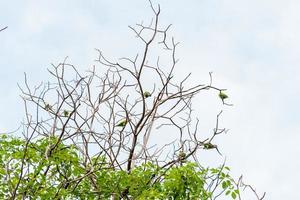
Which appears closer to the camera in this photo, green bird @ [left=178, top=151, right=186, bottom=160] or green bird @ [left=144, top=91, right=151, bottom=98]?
green bird @ [left=178, top=151, right=186, bottom=160]

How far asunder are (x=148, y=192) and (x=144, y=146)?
158 centimetres

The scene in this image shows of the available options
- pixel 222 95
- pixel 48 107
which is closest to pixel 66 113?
pixel 48 107

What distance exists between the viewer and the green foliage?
6344 mm

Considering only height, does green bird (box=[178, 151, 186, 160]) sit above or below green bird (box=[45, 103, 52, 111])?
below

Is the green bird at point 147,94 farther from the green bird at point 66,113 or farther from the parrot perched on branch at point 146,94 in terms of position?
the green bird at point 66,113

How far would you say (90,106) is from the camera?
25.8 ft

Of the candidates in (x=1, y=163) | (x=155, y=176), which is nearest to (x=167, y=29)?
(x=155, y=176)

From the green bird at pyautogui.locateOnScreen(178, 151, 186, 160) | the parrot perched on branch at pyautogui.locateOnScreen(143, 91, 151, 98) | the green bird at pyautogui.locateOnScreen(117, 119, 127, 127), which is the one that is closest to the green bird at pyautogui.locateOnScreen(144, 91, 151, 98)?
the parrot perched on branch at pyautogui.locateOnScreen(143, 91, 151, 98)

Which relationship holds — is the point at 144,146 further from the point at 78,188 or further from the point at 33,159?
the point at 33,159

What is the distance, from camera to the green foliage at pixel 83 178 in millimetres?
6344

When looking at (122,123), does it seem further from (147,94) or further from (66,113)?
(66,113)

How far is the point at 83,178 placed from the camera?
6.87 m

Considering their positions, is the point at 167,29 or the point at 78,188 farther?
the point at 167,29

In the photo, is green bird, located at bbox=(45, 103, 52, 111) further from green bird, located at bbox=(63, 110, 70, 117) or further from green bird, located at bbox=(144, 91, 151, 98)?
green bird, located at bbox=(144, 91, 151, 98)
